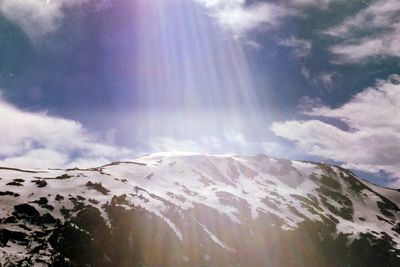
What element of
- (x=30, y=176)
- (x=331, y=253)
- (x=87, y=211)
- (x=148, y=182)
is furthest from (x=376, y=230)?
(x=30, y=176)

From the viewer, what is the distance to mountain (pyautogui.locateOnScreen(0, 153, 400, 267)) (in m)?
114

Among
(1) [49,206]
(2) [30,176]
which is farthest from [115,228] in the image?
(2) [30,176]

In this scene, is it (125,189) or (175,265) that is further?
(125,189)

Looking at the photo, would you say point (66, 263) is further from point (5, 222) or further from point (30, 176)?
point (30, 176)

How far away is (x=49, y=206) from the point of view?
12469 cm

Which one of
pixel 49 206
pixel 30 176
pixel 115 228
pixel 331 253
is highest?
pixel 30 176

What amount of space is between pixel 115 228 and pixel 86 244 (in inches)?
462

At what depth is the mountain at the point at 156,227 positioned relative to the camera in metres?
114

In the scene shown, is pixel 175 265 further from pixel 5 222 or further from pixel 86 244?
pixel 5 222

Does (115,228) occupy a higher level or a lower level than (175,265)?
higher

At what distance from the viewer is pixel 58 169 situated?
16800 cm

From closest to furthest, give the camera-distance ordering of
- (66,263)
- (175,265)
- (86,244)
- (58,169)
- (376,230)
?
(66,263)
(86,244)
(175,265)
(58,169)
(376,230)

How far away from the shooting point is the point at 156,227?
135125 mm

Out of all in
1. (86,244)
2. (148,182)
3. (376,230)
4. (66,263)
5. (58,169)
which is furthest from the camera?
(376,230)
